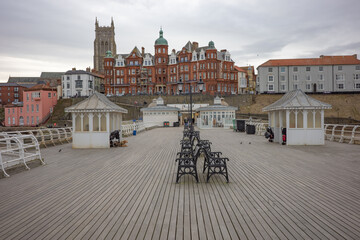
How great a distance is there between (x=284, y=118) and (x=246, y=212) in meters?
12.3

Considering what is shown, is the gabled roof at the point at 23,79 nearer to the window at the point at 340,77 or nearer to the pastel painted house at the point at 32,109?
the pastel painted house at the point at 32,109

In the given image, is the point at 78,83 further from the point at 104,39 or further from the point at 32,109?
the point at 104,39

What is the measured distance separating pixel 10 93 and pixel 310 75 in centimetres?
8905

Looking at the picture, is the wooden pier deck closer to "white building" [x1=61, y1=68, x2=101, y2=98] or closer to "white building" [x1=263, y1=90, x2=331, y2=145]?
"white building" [x1=263, y1=90, x2=331, y2=145]

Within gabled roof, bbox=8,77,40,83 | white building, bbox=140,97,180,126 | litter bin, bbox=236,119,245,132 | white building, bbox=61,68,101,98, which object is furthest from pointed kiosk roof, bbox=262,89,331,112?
gabled roof, bbox=8,77,40,83

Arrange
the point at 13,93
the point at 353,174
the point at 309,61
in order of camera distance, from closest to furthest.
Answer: the point at 353,174
the point at 309,61
the point at 13,93

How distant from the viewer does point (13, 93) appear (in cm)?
8619

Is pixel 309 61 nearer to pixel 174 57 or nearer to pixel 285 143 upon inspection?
pixel 174 57

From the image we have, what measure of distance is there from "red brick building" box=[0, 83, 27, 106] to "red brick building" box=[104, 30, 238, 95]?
3380cm

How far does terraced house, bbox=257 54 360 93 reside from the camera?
2477 inches

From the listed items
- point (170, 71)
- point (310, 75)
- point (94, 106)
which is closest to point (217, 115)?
point (94, 106)

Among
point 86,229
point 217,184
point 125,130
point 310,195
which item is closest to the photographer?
point 86,229

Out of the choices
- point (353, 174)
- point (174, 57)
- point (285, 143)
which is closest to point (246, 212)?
point (353, 174)

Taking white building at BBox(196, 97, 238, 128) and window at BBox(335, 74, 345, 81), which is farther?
window at BBox(335, 74, 345, 81)
